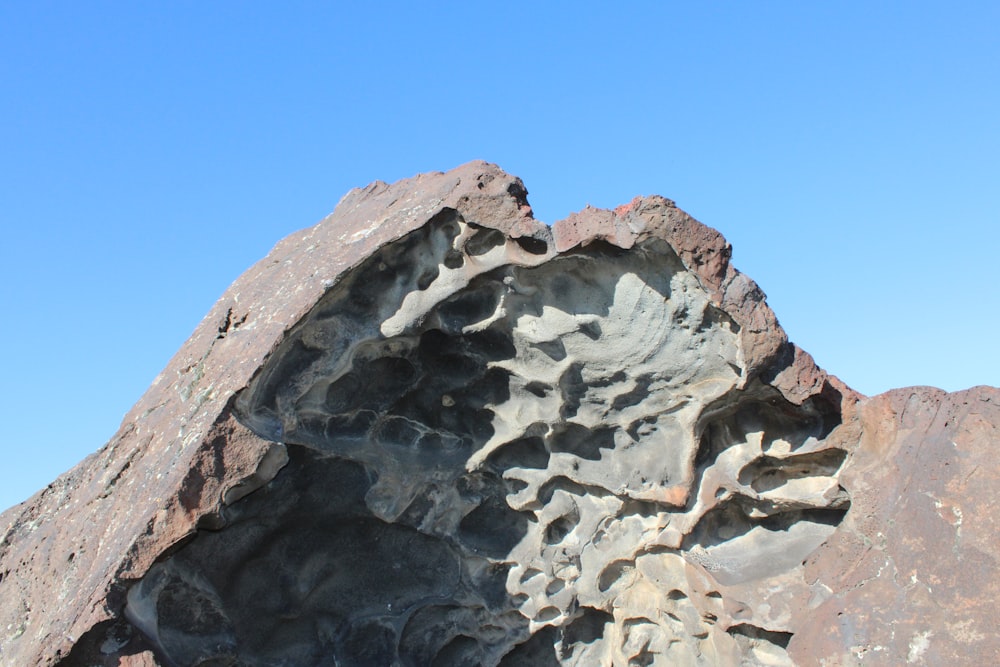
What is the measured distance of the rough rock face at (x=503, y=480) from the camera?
13.4 ft

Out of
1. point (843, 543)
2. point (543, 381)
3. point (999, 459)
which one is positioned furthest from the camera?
point (543, 381)

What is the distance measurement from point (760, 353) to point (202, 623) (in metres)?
2.51

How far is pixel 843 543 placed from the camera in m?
4.35

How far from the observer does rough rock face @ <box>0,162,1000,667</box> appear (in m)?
4.09

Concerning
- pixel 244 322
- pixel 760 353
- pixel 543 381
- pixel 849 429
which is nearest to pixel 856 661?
pixel 849 429

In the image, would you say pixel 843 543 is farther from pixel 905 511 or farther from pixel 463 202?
pixel 463 202

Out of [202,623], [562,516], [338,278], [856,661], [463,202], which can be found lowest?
[202,623]

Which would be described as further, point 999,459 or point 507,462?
point 507,462

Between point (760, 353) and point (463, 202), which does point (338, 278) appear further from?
point (760, 353)

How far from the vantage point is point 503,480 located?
4.93 metres

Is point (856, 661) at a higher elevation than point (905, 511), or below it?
below

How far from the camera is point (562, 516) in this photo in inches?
193

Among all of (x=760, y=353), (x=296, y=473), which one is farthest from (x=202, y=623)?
(x=760, y=353)

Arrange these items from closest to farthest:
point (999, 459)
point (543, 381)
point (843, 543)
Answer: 1. point (999, 459)
2. point (843, 543)
3. point (543, 381)
